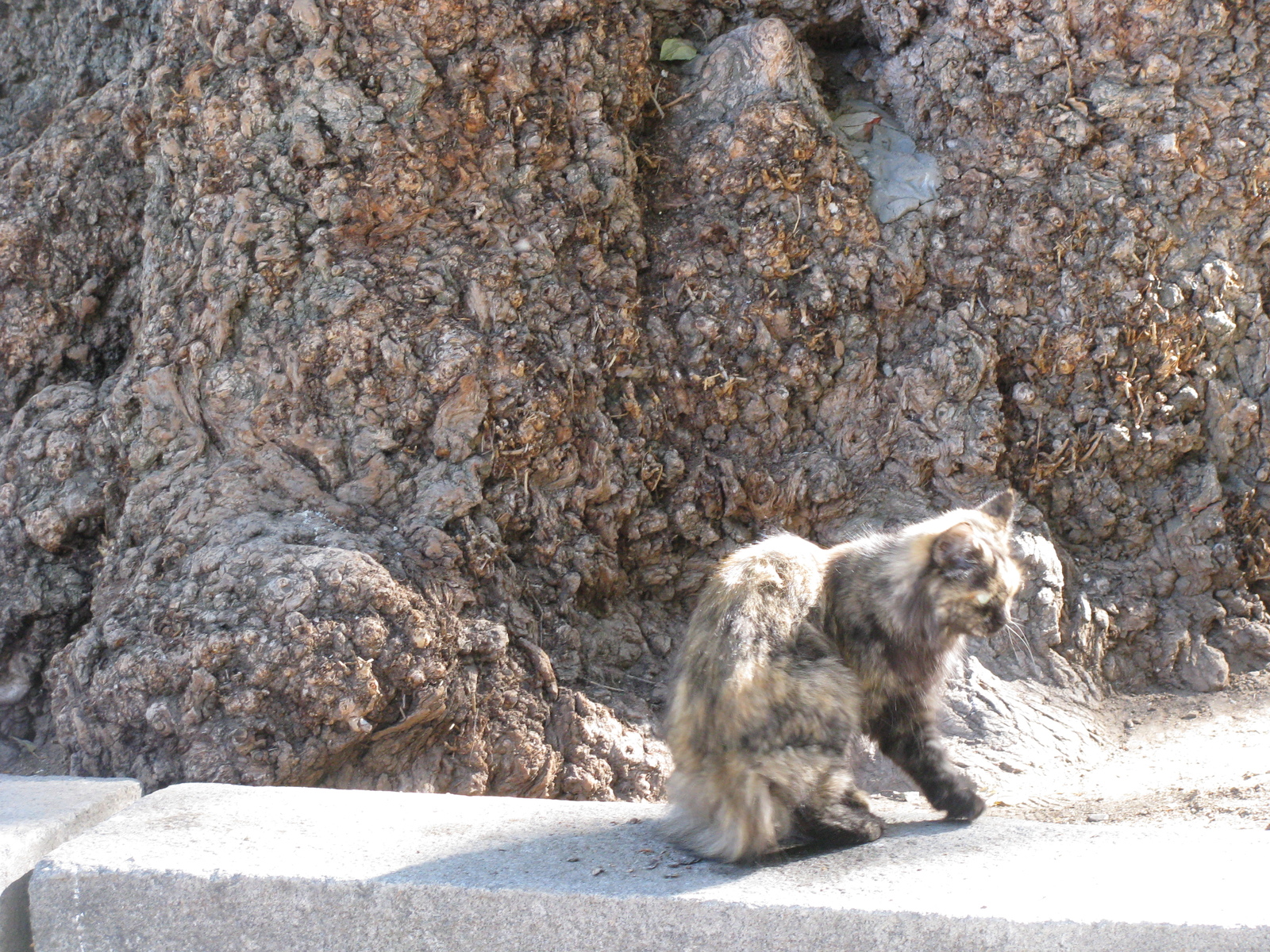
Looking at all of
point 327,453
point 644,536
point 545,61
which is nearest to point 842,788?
point 644,536

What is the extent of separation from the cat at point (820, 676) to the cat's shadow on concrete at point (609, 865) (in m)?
0.05

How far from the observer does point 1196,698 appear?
179 inches

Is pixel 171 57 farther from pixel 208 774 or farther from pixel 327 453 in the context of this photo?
pixel 208 774

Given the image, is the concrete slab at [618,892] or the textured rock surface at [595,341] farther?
the textured rock surface at [595,341]

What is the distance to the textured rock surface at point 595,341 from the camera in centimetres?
405

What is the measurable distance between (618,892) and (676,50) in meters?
3.77

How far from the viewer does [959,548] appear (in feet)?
10.1

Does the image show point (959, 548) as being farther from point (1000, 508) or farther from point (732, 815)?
point (732, 815)

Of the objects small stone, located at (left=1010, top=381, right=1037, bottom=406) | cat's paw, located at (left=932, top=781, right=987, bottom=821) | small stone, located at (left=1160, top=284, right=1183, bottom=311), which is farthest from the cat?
small stone, located at (left=1160, top=284, right=1183, bottom=311)

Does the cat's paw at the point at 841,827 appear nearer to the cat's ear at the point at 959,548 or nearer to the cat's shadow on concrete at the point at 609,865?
the cat's shadow on concrete at the point at 609,865

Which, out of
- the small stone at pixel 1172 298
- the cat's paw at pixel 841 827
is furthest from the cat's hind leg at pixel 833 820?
the small stone at pixel 1172 298

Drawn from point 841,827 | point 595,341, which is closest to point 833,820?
point 841,827

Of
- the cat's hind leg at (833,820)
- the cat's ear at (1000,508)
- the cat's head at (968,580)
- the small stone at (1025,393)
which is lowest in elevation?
the cat's hind leg at (833,820)

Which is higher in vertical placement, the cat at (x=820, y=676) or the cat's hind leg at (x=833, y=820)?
the cat at (x=820, y=676)
